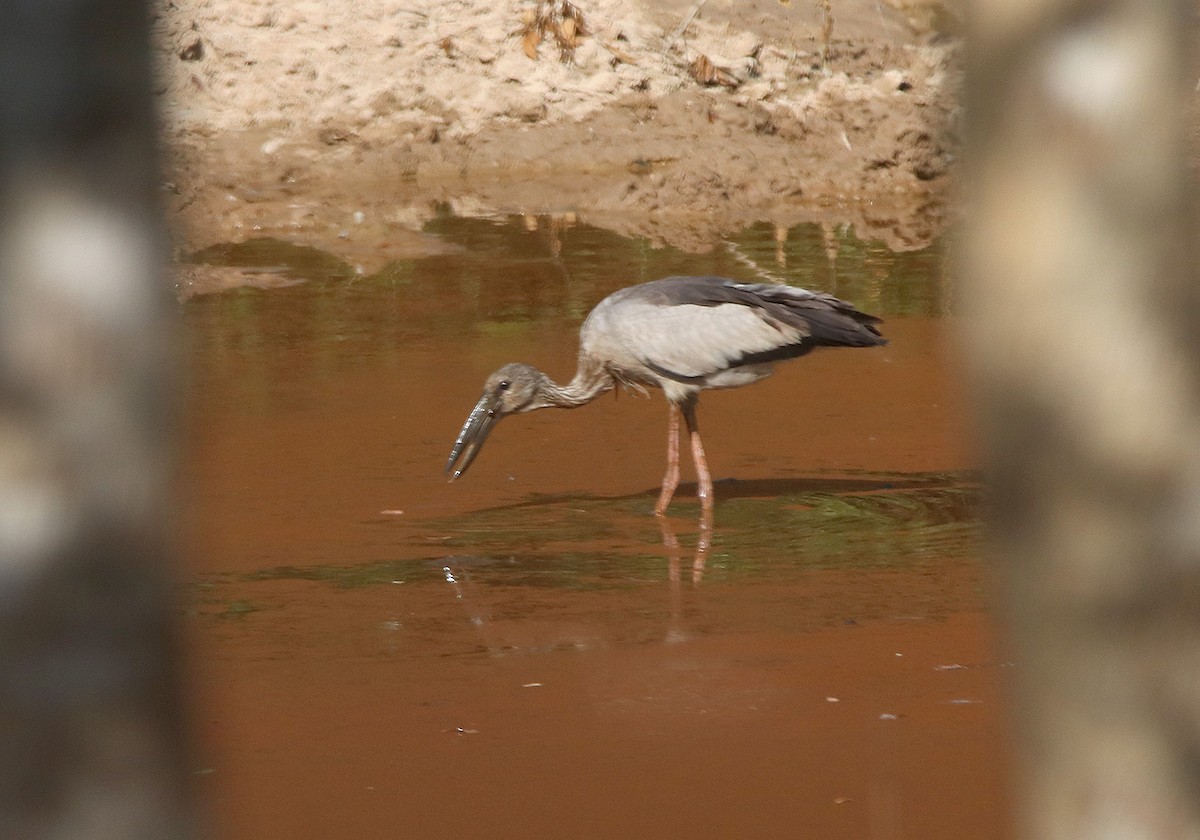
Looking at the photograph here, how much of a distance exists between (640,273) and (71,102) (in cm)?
1183

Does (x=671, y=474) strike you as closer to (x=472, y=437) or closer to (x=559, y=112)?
(x=472, y=437)

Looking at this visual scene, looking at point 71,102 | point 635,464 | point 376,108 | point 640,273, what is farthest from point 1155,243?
point 376,108

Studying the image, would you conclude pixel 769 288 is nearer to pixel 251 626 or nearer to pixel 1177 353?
pixel 251 626

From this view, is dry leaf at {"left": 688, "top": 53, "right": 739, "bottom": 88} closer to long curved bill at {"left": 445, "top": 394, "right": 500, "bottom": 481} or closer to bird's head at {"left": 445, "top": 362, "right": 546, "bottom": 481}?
bird's head at {"left": 445, "top": 362, "right": 546, "bottom": 481}

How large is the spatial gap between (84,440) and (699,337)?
6.90 meters

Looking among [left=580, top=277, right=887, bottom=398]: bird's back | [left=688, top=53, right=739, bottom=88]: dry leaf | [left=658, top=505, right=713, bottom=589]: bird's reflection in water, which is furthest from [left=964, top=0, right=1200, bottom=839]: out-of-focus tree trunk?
[left=688, top=53, right=739, bottom=88]: dry leaf

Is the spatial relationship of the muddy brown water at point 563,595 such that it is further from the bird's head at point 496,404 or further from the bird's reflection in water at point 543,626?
the bird's head at point 496,404

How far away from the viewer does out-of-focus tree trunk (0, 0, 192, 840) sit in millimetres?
963

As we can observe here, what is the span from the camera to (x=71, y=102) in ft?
3.14

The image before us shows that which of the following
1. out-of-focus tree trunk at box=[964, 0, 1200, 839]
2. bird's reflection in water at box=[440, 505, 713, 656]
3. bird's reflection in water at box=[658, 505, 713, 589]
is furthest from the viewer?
bird's reflection in water at box=[658, 505, 713, 589]

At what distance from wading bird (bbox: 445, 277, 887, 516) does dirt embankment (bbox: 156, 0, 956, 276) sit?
6734mm

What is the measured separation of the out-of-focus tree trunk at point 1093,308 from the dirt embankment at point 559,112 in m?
13.5

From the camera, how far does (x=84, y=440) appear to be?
3.19 ft

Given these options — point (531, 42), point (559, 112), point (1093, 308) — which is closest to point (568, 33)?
point (531, 42)
